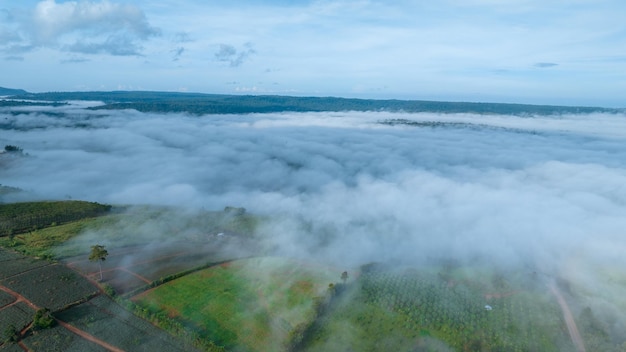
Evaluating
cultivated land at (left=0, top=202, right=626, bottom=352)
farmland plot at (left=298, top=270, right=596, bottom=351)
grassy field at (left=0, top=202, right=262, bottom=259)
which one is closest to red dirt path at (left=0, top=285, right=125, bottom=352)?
cultivated land at (left=0, top=202, right=626, bottom=352)

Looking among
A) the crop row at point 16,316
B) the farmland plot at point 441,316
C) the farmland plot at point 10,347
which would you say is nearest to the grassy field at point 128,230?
the crop row at point 16,316

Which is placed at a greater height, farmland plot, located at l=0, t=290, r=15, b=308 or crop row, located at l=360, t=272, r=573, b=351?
farmland plot, located at l=0, t=290, r=15, b=308

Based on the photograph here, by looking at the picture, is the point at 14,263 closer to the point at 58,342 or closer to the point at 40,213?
the point at 40,213

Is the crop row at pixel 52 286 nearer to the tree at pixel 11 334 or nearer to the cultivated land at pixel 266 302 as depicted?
the cultivated land at pixel 266 302

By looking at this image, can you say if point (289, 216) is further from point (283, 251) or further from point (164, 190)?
point (164, 190)

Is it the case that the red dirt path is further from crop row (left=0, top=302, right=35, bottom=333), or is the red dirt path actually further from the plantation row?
the plantation row

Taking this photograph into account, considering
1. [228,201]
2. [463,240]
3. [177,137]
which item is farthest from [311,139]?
[463,240]

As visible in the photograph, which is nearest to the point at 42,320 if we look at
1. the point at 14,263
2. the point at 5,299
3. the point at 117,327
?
the point at 117,327
